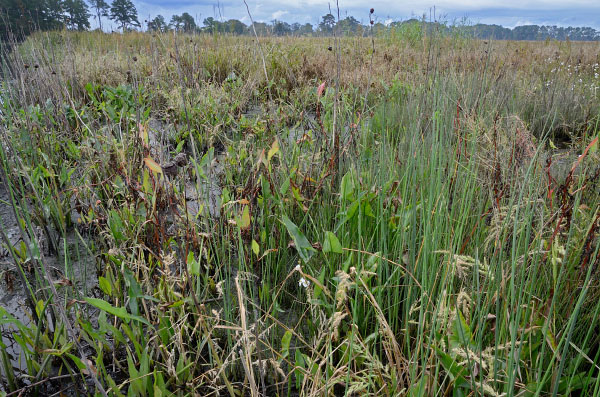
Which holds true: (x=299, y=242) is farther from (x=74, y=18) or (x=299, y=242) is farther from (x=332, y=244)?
(x=74, y=18)

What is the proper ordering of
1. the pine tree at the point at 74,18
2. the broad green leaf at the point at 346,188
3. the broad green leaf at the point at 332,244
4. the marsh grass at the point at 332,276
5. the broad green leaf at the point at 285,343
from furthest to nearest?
1. the pine tree at the point at 74,18
2. the broad green leaf at the point at 346,188
3. the broad green leaf at the point at 332,244
4. the broad green leaf at the point at 285,343
5. the marsh grass at the point at 332,276

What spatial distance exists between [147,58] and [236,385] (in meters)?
5.64

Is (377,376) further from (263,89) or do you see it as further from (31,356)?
(263,89)

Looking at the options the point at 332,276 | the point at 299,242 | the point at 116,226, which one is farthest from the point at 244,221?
the point at 116,226

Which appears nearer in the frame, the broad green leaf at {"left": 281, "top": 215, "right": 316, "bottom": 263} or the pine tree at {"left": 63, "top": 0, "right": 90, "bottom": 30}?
the broad green leaf at {"left": 281, "top": 215, "right": 316, "bottom": 263}

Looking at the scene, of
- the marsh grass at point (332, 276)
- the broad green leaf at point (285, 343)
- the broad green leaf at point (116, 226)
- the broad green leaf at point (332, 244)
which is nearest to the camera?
the marsh grass at point (332, 276)

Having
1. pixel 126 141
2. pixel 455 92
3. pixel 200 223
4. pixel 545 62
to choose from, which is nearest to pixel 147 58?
pixel 126 141

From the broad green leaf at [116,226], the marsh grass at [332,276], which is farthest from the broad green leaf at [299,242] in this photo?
the broad green leaf at [116,226]

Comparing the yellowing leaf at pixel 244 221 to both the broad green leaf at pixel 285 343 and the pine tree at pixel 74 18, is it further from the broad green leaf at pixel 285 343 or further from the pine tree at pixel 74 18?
the pine tree at pixel 74 18

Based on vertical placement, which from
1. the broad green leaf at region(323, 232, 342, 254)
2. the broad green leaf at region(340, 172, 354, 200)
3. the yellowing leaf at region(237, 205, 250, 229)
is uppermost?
the broad green leaf at region(340, 172, 354, 200)

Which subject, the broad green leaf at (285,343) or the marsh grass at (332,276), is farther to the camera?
the broad green leaf at (285,343)

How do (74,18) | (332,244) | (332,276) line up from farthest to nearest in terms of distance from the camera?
(74,18) → (332,276) → (332,244)

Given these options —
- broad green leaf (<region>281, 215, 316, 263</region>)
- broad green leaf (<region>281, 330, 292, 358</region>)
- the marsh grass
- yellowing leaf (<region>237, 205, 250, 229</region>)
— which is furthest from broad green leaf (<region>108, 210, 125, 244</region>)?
broad green leaf (<region>281, 330, 292, 358</region>)

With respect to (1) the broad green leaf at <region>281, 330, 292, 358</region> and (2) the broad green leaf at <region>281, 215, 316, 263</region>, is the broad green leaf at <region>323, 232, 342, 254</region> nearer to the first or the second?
(2) the broad green leaf at <region>281, 215, 316, 263</region>
